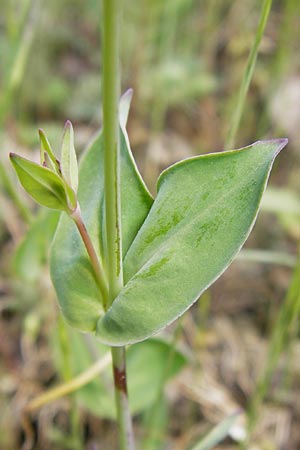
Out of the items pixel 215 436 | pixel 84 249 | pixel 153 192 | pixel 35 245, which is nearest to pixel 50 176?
pixel 84 249

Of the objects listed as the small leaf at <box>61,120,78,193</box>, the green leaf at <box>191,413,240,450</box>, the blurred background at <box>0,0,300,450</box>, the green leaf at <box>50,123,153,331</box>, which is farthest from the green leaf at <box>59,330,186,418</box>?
the small leaf at <box>61,120,78,193</box>

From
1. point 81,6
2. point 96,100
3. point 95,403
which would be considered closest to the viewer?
point 95,403

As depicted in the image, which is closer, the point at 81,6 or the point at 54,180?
the point at 54,180

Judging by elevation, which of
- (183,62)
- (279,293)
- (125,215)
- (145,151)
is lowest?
(279,293)

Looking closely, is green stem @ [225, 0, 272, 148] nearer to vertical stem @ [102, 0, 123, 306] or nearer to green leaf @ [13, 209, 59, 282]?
vertical stem @ [102, 0, 123, 306]

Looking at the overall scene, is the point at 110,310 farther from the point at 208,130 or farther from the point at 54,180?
the point at 208,130

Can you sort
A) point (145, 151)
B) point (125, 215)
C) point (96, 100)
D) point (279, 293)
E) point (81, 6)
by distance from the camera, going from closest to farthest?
point (125, 215), point (279, 293), point (145, 151), point (96, 100), point (81, 6)

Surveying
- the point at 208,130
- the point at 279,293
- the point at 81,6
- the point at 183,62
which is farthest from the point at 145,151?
the point at 81,6
